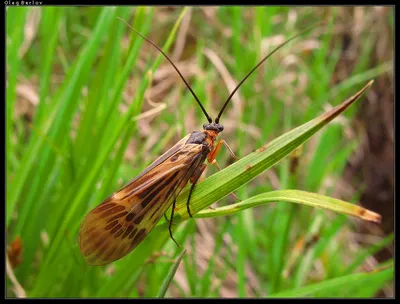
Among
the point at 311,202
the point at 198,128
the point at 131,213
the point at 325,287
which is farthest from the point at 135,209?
the point at 198,128

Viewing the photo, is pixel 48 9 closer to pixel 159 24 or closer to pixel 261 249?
pixel 159 24

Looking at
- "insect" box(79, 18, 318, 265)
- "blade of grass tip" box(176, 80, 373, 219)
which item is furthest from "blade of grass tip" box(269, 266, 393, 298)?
"blade of grass tip" box(176, 80, 373, 219)

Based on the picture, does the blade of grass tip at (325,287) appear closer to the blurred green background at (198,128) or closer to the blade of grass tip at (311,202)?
the blurred green background at (198,128)

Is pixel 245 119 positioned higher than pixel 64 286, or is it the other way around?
pixel 245 119

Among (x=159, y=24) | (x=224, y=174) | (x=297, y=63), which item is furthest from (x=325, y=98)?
(x=224, y=174)

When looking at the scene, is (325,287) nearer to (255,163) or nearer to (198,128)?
(255,163)

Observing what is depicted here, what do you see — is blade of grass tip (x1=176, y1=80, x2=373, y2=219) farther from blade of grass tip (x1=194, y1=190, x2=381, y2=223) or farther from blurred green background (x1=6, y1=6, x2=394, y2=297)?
blurred green background (x1=6, y1=6, x2=394, y2=297)
